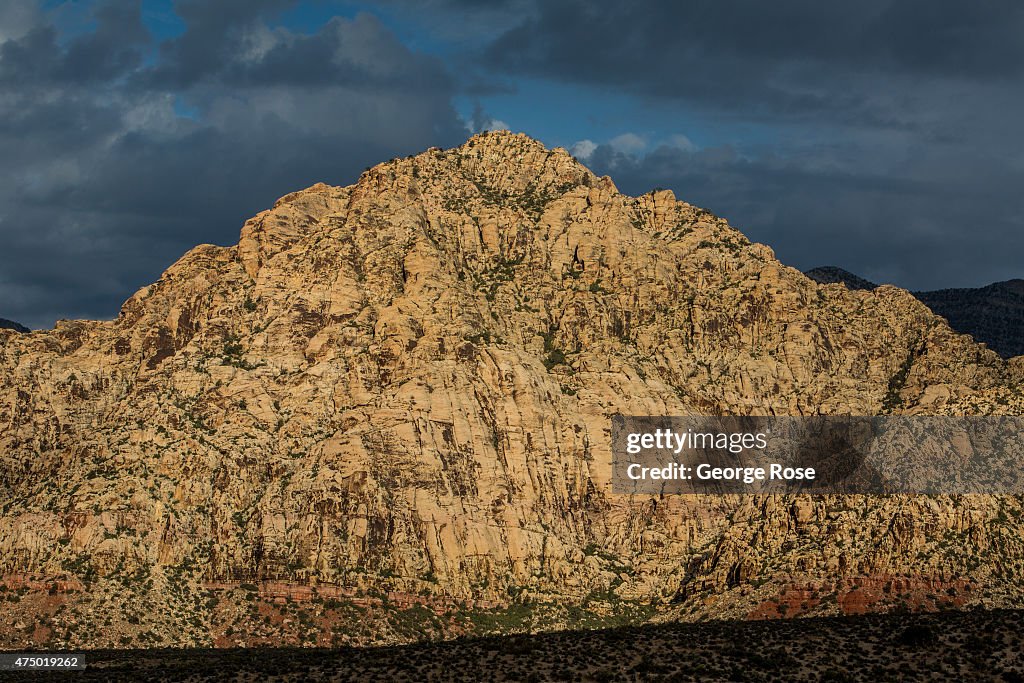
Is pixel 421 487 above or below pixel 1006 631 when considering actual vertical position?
above

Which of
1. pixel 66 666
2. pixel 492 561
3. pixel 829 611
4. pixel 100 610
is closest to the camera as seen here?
pixel 66 666

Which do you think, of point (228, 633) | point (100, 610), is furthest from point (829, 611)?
point (100, 610)

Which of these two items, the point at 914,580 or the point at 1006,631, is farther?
the point at 914,580

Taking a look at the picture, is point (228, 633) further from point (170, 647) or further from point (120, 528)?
point (120, 528)

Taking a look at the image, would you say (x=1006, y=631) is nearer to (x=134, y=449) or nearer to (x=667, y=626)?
(x=667, y=626)

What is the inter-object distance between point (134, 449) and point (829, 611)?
93.0 meters

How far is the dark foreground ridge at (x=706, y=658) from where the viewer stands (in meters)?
120

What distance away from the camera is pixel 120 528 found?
18550cm

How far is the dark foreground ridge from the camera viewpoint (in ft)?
394

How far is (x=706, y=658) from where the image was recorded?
12538 centimetres

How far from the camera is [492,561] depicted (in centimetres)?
19562

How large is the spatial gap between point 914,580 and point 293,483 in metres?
80.9

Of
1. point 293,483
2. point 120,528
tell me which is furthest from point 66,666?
point 293,483

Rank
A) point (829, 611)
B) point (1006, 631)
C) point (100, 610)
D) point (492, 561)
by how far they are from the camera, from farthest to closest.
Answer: point (492, 561)
point (100, 610)
point (829, 611)
point (1006, 631)
